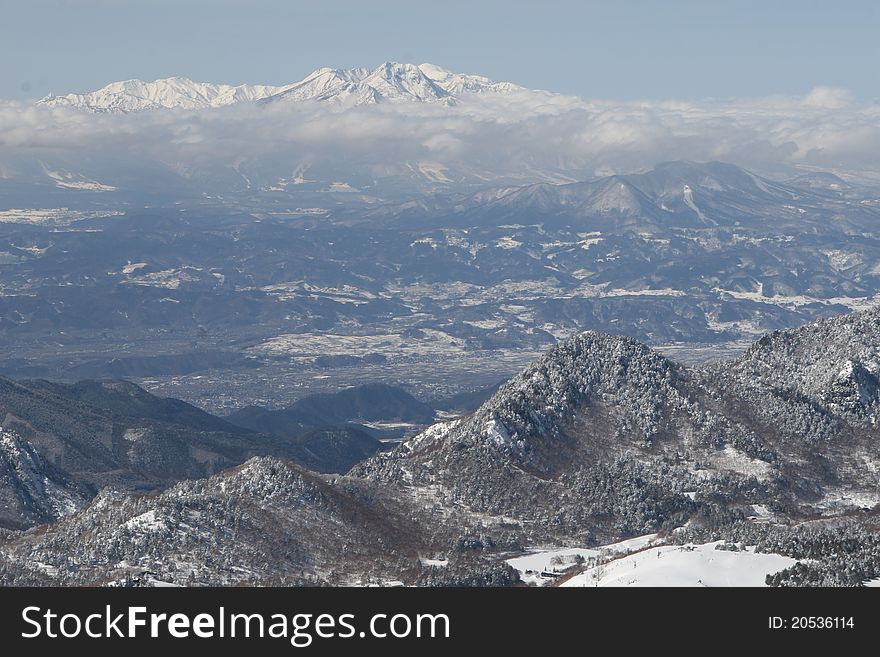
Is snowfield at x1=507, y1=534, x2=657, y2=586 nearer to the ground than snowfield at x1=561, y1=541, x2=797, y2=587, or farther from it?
nearer to the ground

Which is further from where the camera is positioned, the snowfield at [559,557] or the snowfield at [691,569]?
the snowfield at [559,557]

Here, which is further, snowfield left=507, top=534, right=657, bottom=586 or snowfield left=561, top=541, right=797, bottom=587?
snowfield left=507, top=534, right=657, bottom=586

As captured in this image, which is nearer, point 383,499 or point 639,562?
point 639,562

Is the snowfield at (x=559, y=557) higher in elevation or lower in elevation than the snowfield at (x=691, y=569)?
lower

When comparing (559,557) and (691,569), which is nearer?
(691,569)

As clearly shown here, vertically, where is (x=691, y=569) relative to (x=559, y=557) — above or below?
above
